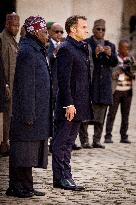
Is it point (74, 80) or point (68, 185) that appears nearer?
point (74, 80)

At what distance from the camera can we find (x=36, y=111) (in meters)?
7.48

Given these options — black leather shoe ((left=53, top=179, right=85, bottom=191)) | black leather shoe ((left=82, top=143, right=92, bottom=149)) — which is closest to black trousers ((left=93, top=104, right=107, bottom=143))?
black leather shoe ((left=82, top=143, right=92, bottom=149))

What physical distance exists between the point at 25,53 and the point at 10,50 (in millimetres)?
2992

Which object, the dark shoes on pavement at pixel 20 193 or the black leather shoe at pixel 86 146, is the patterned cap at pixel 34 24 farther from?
the black leather shoe at pixel 86 146

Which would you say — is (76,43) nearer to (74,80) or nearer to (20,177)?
(74,80)

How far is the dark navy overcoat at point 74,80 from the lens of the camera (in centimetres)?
796

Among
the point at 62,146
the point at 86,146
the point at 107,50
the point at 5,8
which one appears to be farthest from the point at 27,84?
the point at 5,8

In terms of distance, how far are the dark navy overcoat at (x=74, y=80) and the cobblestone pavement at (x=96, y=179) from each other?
2.80 ft

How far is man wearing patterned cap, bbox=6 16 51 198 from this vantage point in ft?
24.1

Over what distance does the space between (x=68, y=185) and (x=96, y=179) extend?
0.83 metres

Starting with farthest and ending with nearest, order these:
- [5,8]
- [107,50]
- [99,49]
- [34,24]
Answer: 1. [5,8]
2. [107,50]
3. [99,49]
4. [34,24]

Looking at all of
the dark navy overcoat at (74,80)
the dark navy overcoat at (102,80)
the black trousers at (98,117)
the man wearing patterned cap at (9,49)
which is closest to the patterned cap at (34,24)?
the dark navy overcoat at (74,80)

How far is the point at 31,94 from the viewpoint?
7.36 metres

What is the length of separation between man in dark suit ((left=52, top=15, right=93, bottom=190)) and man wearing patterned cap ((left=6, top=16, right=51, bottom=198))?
0.40 meters
